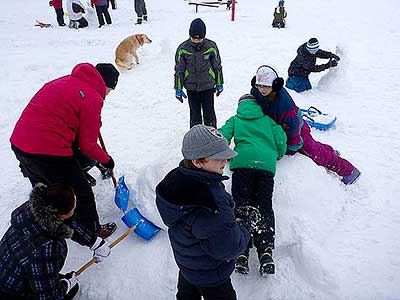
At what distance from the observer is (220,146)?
5.91ft

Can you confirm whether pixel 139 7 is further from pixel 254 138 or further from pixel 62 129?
pixel 62 129

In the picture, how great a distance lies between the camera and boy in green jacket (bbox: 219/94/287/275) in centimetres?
275

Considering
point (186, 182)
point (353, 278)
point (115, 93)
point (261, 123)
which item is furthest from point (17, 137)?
point (115, 93)

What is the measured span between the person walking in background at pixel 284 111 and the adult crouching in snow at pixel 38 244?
81.6 inches

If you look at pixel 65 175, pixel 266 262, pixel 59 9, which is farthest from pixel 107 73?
pixel 59 9

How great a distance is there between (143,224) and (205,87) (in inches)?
77.6

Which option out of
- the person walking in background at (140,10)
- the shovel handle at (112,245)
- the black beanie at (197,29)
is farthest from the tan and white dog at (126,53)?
the shovel handle at (112,245)

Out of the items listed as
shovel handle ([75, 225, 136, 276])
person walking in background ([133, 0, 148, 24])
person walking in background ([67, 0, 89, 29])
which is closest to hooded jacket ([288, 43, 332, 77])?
shovel handle ([75, 225, 136, 276])

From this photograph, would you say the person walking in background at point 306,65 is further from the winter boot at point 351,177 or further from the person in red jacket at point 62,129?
the person in red jacket at point 62,129

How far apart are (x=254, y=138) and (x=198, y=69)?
1432 millimetres

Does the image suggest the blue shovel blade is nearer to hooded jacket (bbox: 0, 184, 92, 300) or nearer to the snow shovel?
the snow shovel

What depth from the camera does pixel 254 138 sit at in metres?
3.18

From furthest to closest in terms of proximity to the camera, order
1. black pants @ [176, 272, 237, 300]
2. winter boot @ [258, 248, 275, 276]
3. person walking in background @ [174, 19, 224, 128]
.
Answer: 1. person walking in background @ [174, 19, 224, 128]
2. winter boot @ [258, 248, 275, 276]
3. black pants @ [176, 272, 237, 300]

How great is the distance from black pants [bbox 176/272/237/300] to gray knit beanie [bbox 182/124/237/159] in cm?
84
